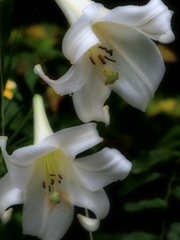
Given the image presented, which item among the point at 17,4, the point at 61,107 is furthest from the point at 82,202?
the point at 17,4

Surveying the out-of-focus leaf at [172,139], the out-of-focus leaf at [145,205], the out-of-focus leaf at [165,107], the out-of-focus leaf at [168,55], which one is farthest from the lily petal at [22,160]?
the out-of-focus leaf at [168,55]

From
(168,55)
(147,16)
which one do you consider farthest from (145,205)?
(168,55)

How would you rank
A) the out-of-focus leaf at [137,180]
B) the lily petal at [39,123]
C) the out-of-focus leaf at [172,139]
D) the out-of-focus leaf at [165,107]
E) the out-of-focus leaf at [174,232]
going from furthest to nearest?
the out-of-focus leaf at [165,107] < the out-of-focus leaf at [172,139] < the out-of-focus leaf at [137,180] < the out-of-focus leaf at [174,232] < the lily petal at [39,123]

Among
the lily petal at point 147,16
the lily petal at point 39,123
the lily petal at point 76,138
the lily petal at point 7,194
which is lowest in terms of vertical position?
the lily petal at point 7,194

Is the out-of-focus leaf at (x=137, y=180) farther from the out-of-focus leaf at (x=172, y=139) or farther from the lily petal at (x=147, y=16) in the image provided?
the lily petal at (x=147, y=16)

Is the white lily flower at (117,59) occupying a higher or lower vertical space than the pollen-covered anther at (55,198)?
higher

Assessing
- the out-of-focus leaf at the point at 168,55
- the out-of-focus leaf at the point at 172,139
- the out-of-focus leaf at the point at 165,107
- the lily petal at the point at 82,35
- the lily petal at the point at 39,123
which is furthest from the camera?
the out-of-focus leaf at the point at 168,55

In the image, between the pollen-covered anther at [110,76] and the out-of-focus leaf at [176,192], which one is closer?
the pollen-covered anther at [110,76]

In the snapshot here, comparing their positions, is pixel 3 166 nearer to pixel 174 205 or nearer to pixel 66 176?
pixel 66 176
